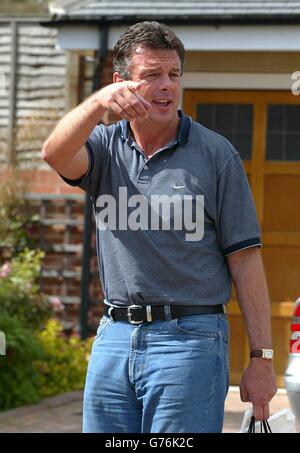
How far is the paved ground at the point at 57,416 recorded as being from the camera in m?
8.54

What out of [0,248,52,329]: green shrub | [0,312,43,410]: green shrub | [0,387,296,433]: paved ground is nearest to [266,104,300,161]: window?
[0,387,296,433]: paved ground

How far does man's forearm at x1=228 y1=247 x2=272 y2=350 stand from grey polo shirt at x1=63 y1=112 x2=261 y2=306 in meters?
0.05

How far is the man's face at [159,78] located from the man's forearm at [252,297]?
564 millimetres

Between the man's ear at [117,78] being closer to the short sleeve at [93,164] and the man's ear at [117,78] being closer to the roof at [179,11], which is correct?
the short sleeve at [93,164]

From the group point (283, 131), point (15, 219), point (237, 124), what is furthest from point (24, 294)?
point (283, 131)

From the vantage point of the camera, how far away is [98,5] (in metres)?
10.6

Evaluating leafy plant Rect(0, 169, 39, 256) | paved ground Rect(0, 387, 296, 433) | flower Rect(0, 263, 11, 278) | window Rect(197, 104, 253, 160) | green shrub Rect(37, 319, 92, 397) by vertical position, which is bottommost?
paved ground Rect(0, 387, 296, 433)

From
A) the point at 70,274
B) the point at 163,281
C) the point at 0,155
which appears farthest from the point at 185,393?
the point at 0,155

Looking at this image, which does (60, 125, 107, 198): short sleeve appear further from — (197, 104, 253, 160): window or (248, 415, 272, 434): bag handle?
(197, 104, 253, 160): window

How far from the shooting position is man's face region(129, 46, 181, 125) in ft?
13.7

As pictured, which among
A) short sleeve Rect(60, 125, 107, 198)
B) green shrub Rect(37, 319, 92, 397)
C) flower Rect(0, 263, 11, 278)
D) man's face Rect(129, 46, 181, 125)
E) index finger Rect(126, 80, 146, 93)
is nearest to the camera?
index finger Rect(126, 80, 146, 93)

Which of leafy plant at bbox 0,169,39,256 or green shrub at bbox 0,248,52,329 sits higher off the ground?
leafy plant at bbox 0,169,39,256

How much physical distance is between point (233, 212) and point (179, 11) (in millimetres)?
6294

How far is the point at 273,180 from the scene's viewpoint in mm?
10820
